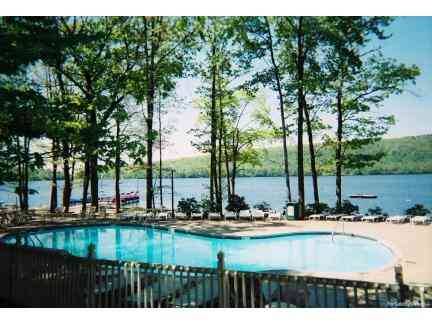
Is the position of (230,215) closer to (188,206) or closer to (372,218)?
(188,206)

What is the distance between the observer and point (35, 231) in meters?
13.5

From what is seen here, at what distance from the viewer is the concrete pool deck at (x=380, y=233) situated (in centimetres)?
705

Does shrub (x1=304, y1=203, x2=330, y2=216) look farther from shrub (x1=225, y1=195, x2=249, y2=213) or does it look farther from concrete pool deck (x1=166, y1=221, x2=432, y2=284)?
shrub (x1=225, y1=195, x2=249, y2=213)

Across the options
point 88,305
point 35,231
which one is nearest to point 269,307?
point 88,305

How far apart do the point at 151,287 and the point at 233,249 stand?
6.16 m

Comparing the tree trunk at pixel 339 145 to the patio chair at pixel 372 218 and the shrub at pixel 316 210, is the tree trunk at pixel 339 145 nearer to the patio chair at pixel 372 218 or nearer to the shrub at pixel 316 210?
the shrub at pixel 316 210

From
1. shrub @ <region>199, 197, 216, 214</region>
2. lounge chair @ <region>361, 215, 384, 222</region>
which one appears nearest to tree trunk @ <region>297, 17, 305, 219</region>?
lounge chair @ <region>361, 215, 384, 222</region>

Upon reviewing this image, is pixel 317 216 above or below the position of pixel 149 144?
below

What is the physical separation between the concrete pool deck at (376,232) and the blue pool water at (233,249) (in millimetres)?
380

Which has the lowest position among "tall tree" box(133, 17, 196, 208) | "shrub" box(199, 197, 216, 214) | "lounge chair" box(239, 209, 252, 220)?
"lounge chair" box(239, 209, 252, 220)

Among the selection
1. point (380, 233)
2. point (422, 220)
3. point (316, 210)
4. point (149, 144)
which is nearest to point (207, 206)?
point (149, 144)

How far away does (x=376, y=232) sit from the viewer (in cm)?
1165

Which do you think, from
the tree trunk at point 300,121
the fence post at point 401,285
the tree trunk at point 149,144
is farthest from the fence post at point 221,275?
the tree trunk at point 149,144

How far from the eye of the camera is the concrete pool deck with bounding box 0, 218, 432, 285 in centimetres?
705
